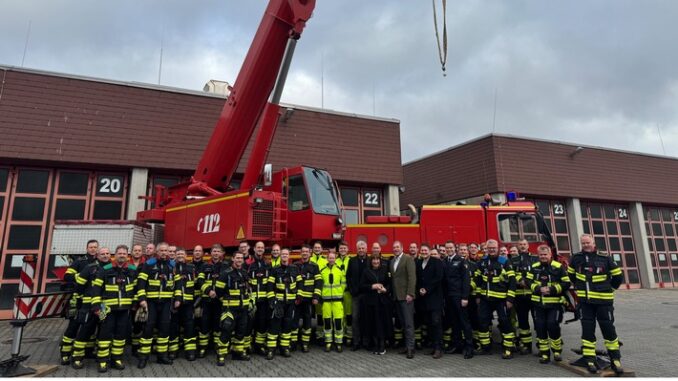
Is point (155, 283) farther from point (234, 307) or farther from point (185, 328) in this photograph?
point (234, 307)

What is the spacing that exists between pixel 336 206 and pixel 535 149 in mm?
15372

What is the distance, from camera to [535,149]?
20344 mm

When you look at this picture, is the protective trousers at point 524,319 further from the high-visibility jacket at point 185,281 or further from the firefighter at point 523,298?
the high-visibility jacket at point 185,281

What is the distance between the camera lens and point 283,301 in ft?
22.3

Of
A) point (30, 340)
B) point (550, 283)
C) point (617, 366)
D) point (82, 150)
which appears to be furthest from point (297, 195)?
point (82, 150)

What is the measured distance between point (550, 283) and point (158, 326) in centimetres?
613

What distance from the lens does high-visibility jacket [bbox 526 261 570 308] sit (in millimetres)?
6148

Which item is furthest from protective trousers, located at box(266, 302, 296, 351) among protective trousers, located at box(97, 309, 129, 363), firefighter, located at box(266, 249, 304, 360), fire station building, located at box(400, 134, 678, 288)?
fire station building, located at box(400, 134, 678, 288)

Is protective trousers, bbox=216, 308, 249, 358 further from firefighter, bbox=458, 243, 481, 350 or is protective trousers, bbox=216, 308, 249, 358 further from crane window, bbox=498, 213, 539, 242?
crane window, bbox=498, 213, 539, 242

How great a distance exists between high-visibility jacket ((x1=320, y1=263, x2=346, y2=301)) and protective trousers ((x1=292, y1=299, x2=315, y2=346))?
0.34m

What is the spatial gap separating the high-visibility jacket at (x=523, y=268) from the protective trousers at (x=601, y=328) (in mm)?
901

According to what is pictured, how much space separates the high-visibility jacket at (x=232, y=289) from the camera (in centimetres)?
653

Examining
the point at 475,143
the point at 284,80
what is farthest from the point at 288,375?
the point at 475,143

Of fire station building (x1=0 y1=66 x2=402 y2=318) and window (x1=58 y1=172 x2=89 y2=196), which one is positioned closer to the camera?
fire station building (x1=0 y1=66 x2=402 y2=318)
